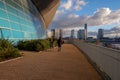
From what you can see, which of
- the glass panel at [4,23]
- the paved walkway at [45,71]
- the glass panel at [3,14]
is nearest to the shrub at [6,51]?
the paved walkway at [45,71]

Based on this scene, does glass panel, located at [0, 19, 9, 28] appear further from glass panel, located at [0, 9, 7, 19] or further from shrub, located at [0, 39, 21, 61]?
shrub, located at [0, 39, 21, 61]

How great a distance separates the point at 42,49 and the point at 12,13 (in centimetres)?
561

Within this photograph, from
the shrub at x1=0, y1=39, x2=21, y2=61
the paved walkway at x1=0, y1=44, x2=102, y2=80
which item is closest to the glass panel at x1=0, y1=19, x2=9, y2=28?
the shrub at x1=0, y1=39, x2=21, y2=61

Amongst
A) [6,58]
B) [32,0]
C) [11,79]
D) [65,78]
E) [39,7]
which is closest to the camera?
[11,79]

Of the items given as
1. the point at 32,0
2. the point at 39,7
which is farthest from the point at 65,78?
the point at 39,7

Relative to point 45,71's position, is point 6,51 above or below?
above

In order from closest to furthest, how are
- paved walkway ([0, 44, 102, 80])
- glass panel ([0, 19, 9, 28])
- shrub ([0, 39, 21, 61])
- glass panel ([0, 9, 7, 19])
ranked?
paved walkway ([0, 44, 102, 80]) → shrub ([0, 39, 21, 61]) → glass panel ([0, 19, 9, 28]) → glass panel ([0, 9, 7, 19])

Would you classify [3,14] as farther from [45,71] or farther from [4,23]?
[45,71]

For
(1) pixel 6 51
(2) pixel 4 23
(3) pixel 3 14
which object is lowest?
(1) pixel 6 51

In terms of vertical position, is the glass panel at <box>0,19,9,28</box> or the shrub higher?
the glass panel at <box>0,19,9,28</box>

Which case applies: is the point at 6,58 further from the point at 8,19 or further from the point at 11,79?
the point at 8,19

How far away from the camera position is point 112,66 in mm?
11531

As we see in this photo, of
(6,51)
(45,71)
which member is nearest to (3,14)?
(6,51)

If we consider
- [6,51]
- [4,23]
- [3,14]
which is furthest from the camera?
[3,14]
